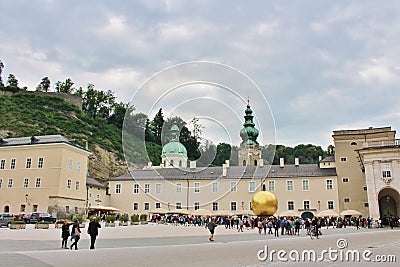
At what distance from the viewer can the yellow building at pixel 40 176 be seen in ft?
168

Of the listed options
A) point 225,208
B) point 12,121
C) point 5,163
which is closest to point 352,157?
point 225,208

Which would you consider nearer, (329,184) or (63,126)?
(329,184)

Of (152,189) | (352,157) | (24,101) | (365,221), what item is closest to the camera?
(365,221)

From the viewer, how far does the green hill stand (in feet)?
273

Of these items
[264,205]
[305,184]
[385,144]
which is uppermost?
[385,144]

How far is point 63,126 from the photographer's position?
92.1 metres

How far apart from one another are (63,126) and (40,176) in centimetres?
4215

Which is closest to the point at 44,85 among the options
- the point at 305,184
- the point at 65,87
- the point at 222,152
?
the point at 65,87

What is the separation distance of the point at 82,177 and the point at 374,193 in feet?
136

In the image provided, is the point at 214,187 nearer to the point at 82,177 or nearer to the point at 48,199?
the point at 82,177

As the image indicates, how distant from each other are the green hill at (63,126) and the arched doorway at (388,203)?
5294 centimetres

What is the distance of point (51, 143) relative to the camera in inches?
2080

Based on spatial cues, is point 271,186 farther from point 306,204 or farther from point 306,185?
point 306,204

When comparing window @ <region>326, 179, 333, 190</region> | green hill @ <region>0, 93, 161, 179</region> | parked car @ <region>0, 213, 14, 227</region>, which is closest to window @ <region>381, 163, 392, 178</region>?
window @ <region>326, 179, 333, 190</region>
